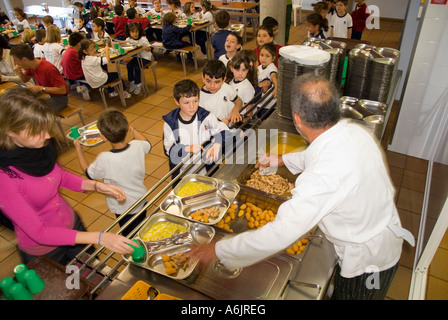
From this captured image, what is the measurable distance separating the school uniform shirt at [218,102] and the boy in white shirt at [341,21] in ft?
13.4

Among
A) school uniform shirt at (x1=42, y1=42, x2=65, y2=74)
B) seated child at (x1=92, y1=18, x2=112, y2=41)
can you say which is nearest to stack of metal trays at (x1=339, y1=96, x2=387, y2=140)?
school uniform shirt at (x1=42, y1=42, x2=65, y2=74)

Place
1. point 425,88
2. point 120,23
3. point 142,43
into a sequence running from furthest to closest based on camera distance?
point 120,23 → point 142,43 → point 425,88

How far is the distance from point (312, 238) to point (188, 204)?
2.62 feet

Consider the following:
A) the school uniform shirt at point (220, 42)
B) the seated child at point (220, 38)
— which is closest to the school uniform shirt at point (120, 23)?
the seated child at point (220, 38)

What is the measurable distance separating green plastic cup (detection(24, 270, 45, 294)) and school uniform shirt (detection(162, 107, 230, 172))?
1317mm

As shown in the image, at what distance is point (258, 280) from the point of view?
159cm

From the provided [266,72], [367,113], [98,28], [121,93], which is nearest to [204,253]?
[367,113]

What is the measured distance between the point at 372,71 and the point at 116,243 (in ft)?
7.53

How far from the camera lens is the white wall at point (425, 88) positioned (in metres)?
3.37

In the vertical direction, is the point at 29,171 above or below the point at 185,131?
above

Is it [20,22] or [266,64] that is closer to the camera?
[266,64]

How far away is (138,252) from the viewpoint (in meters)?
1.60

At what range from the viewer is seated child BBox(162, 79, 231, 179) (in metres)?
2.45

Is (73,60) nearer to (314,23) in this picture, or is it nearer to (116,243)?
(314,23)
